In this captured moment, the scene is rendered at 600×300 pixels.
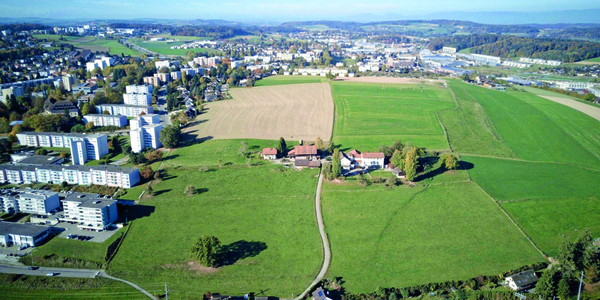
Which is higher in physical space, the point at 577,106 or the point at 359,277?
the point at 577,106

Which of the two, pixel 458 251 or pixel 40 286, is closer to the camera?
pixel 40 286

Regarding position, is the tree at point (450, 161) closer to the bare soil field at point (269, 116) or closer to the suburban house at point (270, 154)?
the bare soil field at point (269, 116)

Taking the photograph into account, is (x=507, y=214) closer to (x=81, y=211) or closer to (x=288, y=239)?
(x=288, y=239)

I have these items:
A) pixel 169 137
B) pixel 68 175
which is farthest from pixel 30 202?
pixel 169 137

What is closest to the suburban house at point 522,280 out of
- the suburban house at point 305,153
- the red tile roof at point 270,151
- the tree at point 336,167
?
the tree at point 336,167

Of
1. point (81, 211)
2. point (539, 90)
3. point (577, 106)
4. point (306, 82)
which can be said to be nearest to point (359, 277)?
point (81, 211)

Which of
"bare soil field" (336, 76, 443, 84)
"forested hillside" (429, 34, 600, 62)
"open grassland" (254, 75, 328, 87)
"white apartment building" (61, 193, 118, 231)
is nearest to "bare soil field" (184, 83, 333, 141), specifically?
"open grassland" (254, 75, 328, 87)
